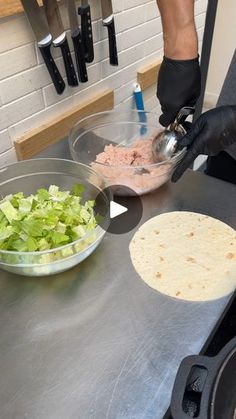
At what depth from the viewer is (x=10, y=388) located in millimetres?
521

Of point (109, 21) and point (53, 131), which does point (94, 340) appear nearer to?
point (53, 131)

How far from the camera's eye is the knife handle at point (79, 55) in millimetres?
995

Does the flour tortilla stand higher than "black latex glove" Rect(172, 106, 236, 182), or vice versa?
"black latex glove" Rect(172, 106, 236, 182)

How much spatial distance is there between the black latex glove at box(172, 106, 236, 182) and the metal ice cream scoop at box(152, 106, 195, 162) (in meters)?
0.02

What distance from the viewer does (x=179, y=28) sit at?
0.86 metres

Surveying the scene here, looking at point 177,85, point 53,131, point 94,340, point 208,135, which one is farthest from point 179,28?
point 94,340

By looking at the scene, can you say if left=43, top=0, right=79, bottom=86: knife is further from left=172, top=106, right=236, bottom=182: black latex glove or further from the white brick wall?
left=172, top=106, right=236, bottom=182: black latex glove

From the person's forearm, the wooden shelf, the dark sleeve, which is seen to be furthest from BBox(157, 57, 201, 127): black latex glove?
the wooden shelf

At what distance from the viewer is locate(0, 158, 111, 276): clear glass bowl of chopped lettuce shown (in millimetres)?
614

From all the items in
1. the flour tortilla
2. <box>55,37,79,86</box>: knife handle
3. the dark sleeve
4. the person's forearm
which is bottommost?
the flour tortilla

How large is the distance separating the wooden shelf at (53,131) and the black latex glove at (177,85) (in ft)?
1.03
